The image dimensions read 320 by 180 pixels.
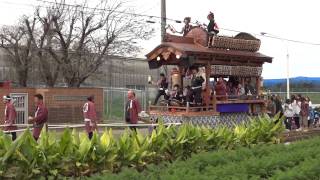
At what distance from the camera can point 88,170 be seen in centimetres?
802

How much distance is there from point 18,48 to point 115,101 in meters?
9.94

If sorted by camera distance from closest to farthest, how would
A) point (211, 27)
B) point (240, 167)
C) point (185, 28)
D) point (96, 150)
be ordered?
point (240, 167)
point (96, 150)
point (211, 27)
point (185, 28)

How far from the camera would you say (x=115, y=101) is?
109 feet

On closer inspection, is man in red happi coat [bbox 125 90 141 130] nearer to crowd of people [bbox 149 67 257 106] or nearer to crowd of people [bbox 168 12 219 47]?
crowd of people [bbox 149 67 257 106]

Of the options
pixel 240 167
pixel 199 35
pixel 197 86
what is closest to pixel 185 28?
pixel 199 35

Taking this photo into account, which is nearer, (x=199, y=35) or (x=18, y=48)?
(x=199, y=35)

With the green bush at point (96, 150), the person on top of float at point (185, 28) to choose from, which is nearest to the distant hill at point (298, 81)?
the person on top of float at point (185, 28)

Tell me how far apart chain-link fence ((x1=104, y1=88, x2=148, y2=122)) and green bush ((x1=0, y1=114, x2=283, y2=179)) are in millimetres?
21082

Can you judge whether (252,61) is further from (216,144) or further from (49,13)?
(49,13)

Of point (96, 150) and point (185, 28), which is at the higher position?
point (185, 28)

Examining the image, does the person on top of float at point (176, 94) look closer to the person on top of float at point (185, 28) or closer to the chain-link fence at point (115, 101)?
the person on top of float at point (185, 28)

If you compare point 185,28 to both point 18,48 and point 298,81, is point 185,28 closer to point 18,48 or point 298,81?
point 18,48

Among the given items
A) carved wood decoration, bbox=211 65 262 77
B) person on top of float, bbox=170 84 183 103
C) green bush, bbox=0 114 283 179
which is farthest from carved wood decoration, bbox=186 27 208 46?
green bush, bbox=0 114 283 179

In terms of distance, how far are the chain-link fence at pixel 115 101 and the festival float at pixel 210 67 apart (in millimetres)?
13070
